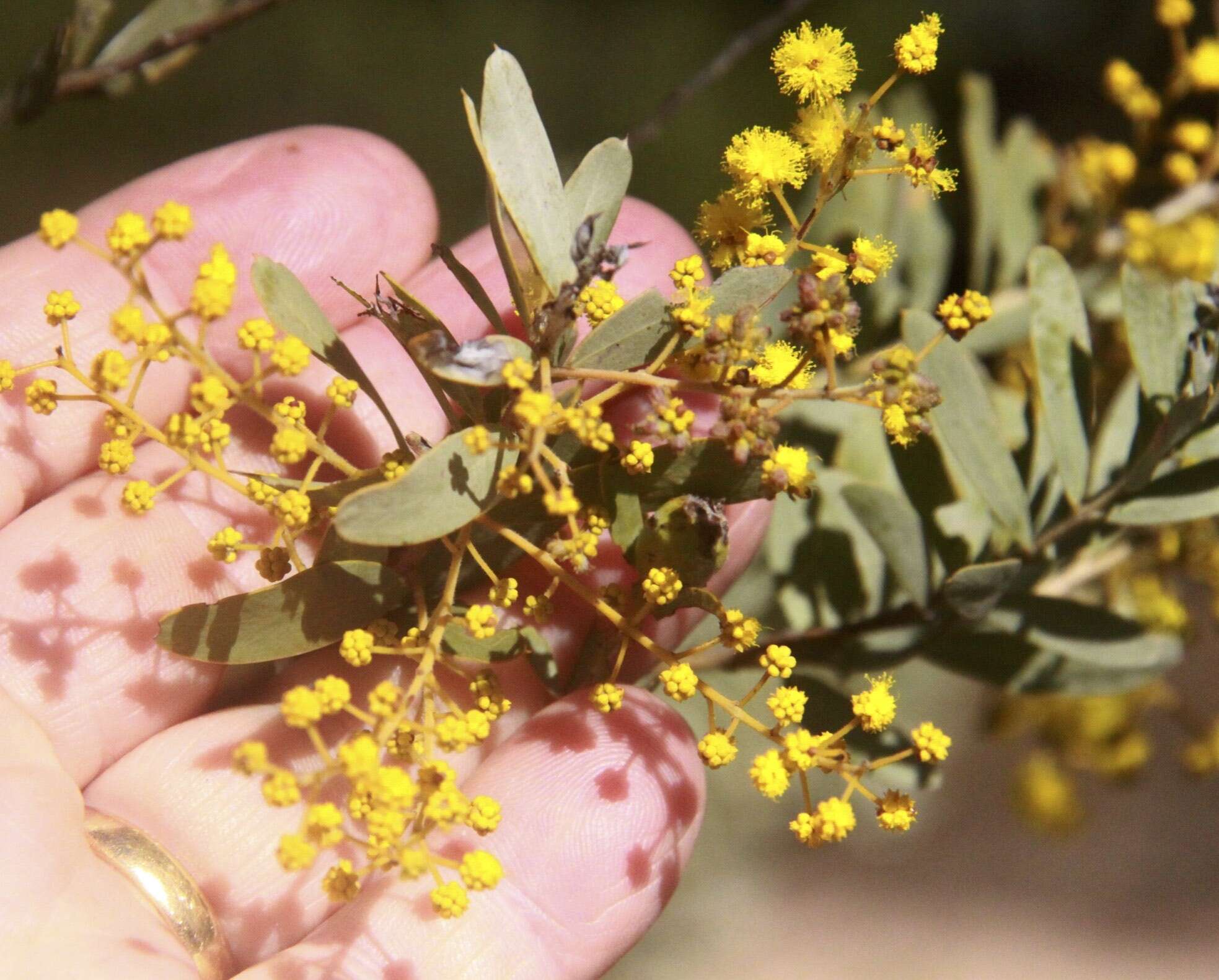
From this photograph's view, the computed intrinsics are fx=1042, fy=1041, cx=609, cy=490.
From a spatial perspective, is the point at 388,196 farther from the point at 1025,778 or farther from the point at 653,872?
the point at 1025,778

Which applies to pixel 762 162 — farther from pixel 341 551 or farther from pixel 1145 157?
pixel 1145 157

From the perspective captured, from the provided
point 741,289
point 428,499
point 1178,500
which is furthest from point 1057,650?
point 428,499

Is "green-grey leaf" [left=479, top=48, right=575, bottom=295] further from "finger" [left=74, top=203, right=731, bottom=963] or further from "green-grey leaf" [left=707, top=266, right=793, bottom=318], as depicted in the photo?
"finger" [left=74, top=203, right=731, bottom=963]

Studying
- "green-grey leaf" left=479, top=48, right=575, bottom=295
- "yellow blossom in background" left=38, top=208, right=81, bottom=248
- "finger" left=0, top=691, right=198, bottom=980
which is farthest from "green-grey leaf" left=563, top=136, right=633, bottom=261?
"finger" left=0, top=691, right=198, bottom=980

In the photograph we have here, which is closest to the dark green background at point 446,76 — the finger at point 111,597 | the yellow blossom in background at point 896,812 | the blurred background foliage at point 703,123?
the blurred background foliage at point 703,123

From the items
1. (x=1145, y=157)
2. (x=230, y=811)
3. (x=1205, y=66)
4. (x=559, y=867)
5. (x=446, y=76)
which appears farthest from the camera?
(x=446, y=76)

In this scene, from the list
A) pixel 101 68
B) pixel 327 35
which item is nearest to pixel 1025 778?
pixel 101 68

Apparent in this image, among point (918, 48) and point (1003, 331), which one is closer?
point (918, 48)
